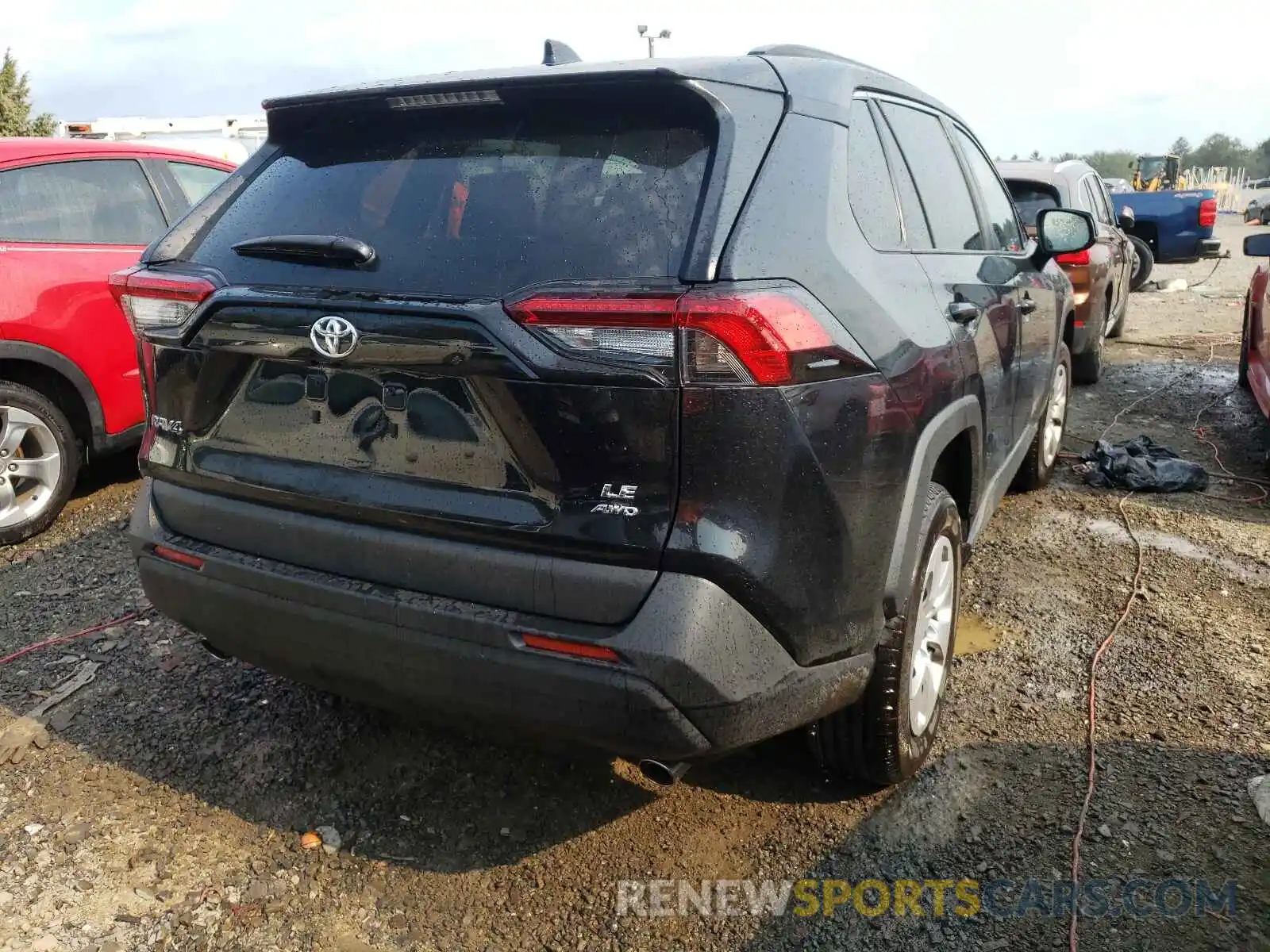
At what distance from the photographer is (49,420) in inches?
178

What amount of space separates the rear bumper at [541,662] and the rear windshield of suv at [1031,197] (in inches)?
234

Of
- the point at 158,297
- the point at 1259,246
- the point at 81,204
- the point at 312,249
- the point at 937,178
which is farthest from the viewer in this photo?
the point at 1259,246

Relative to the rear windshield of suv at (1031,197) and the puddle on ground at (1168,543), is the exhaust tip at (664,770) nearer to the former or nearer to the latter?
the puddle on ground at (1168,543)

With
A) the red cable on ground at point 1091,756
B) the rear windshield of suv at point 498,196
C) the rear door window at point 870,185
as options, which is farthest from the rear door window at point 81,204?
the red cable on ground at point 1091,756

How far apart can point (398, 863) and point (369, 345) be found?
1.32m

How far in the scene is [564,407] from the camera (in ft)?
6.14

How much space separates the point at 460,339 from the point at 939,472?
5.05 feet

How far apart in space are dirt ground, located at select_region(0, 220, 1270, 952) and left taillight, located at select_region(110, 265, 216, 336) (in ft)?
4.10

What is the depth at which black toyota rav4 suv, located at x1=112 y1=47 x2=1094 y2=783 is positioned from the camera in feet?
6.10

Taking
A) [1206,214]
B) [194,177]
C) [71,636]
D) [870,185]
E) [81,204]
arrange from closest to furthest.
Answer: [870,185] < [71,636] < [81,204] < [194,177] < [1206,214]

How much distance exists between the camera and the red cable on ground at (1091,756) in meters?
2.28

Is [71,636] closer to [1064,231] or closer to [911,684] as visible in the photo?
[911,684]

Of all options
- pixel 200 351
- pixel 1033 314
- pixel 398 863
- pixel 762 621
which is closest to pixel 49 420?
pixel 200 351

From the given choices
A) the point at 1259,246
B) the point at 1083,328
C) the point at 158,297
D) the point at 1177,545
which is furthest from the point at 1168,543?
the point at 158,297
